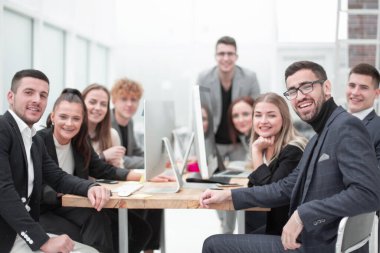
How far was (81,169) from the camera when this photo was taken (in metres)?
2.75

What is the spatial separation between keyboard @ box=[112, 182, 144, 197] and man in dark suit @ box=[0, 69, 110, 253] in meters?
0.10

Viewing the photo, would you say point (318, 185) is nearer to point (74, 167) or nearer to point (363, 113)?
point (363, 113)

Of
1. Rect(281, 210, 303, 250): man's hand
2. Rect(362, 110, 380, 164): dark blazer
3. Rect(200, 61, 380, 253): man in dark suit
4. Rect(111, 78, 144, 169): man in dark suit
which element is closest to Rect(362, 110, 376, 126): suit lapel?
Rect(362, 110, 380, 164): dark blazer

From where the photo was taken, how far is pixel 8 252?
1.97 meters

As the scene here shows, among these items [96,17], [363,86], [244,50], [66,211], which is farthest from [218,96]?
[96,17]

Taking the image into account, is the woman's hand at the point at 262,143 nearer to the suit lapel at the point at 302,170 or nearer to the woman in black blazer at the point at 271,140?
the woman in black blazer at the point at 271,140

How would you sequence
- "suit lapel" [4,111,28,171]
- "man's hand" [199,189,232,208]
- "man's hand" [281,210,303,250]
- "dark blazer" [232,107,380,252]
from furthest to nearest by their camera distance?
"man's hand" [199,189,232,208]
"suit lapel" [4,111,28,171]
"man's hand" [281,210,303,250]
"dark blazer" [232,107,380,252]

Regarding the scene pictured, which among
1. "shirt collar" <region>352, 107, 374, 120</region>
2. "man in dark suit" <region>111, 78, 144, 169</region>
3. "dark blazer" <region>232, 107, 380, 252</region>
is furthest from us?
"man in dark suit" <region>111, 78, 144, 169</region>

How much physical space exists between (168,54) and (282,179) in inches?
219

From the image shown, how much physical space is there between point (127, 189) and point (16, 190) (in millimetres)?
586

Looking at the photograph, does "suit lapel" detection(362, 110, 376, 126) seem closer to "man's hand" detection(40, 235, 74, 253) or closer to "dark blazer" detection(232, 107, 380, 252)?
"dark blazer" detection(232, 107, 380, 252)

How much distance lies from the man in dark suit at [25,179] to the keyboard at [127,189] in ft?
0.33

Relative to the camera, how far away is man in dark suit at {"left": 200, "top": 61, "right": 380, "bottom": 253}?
5.46 feet

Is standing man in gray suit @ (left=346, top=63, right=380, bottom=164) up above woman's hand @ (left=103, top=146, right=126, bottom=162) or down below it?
above
